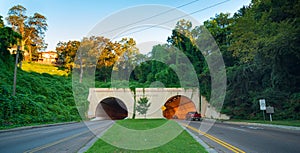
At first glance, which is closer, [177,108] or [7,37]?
[7,37]

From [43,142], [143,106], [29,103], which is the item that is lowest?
[143,106]

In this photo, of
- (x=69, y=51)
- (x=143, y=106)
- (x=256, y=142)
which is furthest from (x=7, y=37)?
(x=69, y=51)

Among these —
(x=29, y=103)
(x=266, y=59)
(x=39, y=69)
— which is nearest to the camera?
(x=266, y=59)

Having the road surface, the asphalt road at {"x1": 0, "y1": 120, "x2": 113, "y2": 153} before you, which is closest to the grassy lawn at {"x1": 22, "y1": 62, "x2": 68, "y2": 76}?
the asphalt road at {"x1": 0, "y1": 120, "x2": 113, "y2": 153}

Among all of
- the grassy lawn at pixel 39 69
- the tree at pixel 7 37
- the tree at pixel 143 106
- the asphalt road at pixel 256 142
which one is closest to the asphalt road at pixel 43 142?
the asphalt road at pixel 256 142

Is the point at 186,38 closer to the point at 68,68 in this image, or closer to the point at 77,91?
the point at 77,91

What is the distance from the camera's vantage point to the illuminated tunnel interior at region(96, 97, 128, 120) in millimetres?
42781

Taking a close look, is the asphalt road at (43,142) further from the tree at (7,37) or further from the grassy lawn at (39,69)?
the grassy lawn at (39,69)

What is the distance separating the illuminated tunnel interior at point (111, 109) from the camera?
140 ft

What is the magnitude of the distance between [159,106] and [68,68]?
30767 millimetres

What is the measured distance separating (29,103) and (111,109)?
27.2m

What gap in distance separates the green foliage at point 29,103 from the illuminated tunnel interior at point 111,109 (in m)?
6.52

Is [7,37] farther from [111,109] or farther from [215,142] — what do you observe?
[111,109]

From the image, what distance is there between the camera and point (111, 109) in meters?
49.1
